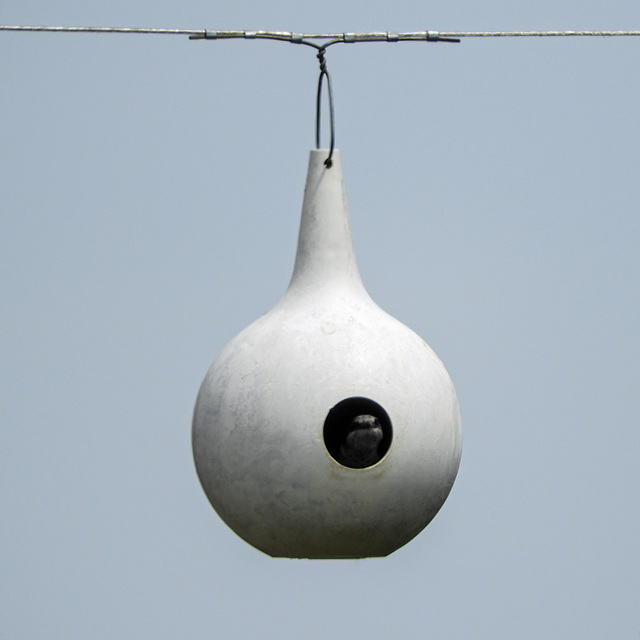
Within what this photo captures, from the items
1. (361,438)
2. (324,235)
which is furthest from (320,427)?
(324,235)

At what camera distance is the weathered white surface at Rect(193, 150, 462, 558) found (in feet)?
44.7

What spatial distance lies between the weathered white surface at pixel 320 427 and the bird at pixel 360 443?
0.30 feet

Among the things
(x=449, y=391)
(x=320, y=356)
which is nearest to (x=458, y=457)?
(x=449, y=391)

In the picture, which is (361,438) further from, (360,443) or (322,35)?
(322,35)

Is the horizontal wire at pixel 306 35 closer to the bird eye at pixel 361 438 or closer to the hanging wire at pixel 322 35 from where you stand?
the hanging wire at pixel 322 35

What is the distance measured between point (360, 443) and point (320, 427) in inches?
12.1

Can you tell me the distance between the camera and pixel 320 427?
13.6 metres

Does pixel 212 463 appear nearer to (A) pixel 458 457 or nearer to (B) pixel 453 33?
(A) pixel 458 457

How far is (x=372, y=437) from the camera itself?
44.9 ft

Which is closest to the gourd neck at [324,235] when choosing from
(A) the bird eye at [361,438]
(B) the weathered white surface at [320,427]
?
(B) the weathered white surface at [320,427]

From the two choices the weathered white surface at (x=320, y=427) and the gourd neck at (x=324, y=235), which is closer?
the weathered white surface at (x=320, y=427)

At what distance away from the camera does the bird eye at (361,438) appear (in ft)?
44.9

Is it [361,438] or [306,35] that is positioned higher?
[306,35]

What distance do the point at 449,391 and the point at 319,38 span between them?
2.67 meters
